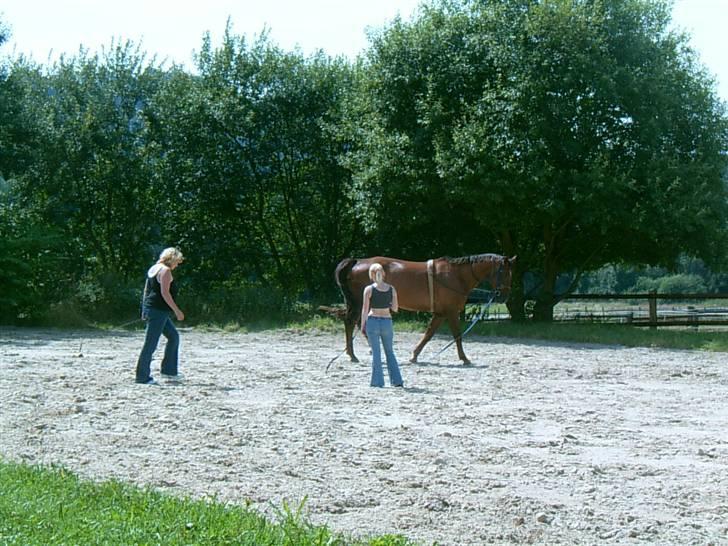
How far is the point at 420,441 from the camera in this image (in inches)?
344

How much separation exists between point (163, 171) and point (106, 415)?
20.5m

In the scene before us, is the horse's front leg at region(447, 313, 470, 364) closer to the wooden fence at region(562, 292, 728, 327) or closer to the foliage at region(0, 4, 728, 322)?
the foliage at region(0, 4, 728, 322)

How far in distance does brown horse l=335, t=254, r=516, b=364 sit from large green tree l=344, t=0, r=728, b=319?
590 cm

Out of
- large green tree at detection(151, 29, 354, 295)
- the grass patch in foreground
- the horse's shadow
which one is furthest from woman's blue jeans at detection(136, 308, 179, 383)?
large green tree at detection(151, 29, 354, 295)

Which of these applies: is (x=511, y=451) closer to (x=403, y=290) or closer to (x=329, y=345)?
(x=403, y=290)

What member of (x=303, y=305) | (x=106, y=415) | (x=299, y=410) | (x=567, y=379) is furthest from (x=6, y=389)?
(x=303, y=305)

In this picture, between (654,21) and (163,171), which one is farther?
(163,171)

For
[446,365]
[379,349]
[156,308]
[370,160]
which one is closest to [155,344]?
[156,308]

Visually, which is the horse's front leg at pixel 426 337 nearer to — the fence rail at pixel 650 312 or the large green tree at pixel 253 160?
the fence rail at pixel 650 312

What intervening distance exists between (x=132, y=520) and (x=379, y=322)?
7.78m

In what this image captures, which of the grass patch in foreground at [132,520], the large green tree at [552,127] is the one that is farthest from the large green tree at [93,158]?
the grass patch in foreground at [132,520]

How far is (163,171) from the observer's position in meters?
29.7

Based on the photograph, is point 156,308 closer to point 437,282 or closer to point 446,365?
point 446,365

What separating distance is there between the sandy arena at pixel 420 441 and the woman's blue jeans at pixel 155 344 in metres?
0.28
